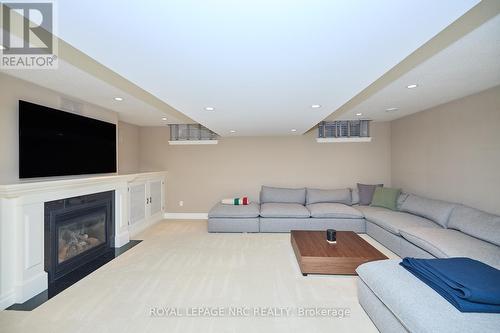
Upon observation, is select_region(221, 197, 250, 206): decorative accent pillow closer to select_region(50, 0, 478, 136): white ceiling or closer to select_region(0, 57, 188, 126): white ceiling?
select_region(0, 57, 188, 126): white ceiling

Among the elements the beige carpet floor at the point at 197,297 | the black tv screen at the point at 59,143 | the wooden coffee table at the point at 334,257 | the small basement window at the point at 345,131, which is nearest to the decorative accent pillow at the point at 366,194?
the small basement window at the point at 345,131

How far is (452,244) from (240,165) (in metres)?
4.05

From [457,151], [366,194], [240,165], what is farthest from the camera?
[240,165]

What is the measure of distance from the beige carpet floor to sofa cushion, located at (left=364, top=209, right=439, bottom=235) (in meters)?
0.41

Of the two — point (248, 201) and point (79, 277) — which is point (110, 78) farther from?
point (248, 201)

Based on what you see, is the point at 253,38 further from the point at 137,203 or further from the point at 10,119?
the point at 137,203

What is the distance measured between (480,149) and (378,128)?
2301mm

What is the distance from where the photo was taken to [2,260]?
2115 millimetres

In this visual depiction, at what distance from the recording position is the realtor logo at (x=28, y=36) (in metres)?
1.12

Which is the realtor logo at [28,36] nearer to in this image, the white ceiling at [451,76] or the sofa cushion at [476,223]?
the white ceiling at [451,76]

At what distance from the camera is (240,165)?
18.1 ft

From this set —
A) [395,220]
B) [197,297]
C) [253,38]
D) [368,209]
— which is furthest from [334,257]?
[253,38]

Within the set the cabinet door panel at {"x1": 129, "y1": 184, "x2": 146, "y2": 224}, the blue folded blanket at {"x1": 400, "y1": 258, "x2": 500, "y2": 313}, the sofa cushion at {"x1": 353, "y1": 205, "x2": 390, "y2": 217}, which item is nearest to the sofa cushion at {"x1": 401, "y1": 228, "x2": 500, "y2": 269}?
the blue folded blanket at {"x1": 400, "y1": 258, "x2": 500, "y2": 313}

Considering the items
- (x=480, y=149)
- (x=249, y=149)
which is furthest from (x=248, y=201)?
(x=480, y=149)
